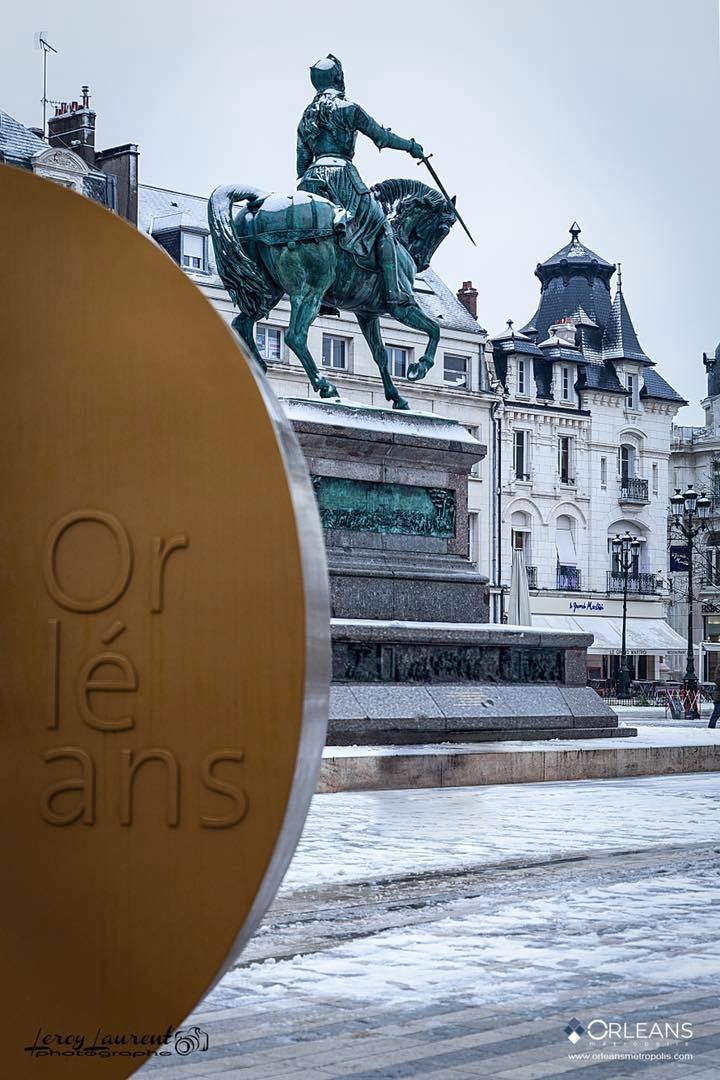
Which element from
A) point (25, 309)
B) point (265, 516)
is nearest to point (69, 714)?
point (265, 516)

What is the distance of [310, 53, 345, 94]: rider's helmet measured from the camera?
62.6ft

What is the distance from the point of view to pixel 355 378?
180 feet

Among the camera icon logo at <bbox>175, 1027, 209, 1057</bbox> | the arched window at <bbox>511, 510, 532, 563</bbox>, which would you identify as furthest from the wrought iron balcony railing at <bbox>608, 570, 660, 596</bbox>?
the camera icon logo at <bbox>175, 1027, 209, 1057</bbox>

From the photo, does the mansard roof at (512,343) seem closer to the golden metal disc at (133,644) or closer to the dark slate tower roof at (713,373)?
the dark slate tower roof at (713,373)

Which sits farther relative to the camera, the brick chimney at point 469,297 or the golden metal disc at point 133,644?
the brick chimney at point 469,297

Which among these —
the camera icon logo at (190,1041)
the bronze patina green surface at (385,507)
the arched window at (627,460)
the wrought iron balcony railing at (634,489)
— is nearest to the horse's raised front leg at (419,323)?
the bronze patina green surface at (385,507)

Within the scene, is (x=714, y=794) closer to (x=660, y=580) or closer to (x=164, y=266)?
(x=164, y=266)

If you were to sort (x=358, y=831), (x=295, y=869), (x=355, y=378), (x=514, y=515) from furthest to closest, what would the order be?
1. (x=514, y=515)
2. (x=355, y=378)
3. (x=358, y=831)
4. (x=295, y=869)

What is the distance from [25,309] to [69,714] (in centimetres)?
90

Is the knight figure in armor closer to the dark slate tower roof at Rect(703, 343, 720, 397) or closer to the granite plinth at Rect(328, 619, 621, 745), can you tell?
the granite plinth at Rect(328, 619, 621, 745)

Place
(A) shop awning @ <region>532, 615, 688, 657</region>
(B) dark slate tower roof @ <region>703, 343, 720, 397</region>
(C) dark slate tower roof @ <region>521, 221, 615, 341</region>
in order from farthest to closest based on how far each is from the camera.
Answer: (B) dark slate tower roof @ <region>703, 343, 720, 397</region> < (C) dark slate tower roof @ <region>521, 221, 615, 341</region> < (A) shop awning @ <region>532, 615, 688, 657</region>

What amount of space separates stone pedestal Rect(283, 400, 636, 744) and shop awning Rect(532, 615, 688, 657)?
41976mm

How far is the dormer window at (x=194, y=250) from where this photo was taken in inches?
2067

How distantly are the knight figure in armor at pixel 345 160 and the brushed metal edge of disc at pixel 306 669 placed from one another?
16271mm
